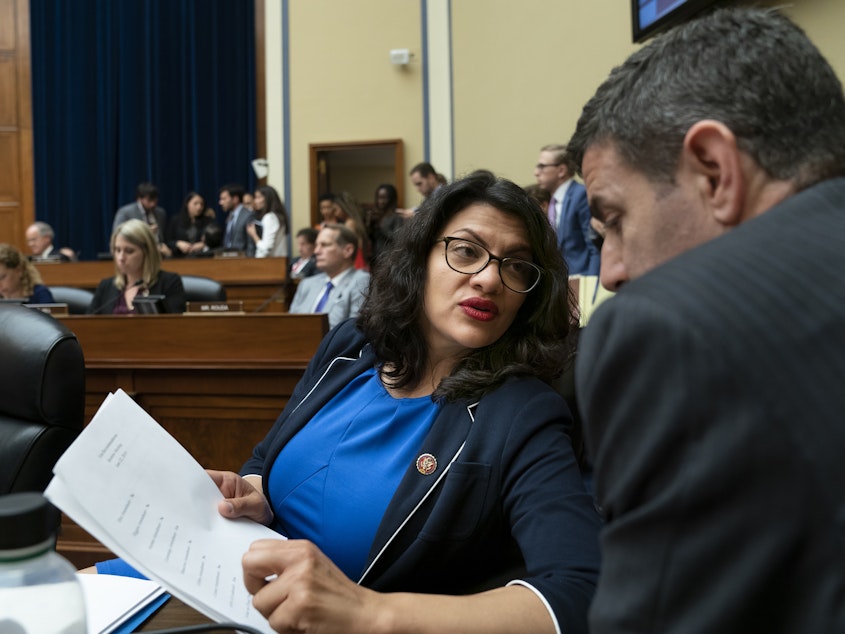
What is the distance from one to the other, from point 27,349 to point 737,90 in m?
1.24

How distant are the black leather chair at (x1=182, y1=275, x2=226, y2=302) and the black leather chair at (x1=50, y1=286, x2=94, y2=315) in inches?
25.0

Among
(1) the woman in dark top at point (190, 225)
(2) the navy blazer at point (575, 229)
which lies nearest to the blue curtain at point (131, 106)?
(1) the woman in dark top at point (190, 225)

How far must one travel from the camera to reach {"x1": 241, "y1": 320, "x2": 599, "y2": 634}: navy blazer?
1.02 meters

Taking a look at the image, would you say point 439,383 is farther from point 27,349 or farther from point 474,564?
point 27,349

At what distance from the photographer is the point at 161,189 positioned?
10.9 metres


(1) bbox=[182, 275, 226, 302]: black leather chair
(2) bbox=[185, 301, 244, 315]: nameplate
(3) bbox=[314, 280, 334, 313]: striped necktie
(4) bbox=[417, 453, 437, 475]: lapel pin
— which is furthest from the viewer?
(3) bbox=[314, 280, 334, 313]: striped necktie

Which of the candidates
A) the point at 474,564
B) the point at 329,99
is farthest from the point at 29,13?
the point at 474,564

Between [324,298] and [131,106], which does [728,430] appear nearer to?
[324,298]

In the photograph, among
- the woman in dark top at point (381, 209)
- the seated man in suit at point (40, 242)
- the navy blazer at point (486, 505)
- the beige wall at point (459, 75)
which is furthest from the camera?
the seated man in suit at point (40, 242)

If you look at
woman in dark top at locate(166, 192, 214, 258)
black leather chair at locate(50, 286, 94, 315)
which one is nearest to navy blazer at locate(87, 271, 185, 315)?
black leather chair at locate(50, 286, 94, 315)

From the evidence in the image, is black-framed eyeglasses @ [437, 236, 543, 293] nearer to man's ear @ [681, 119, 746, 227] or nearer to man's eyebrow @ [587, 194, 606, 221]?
man's eyebrow @ [587, 194, 606, 221]

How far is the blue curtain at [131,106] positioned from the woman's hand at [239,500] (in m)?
9.83

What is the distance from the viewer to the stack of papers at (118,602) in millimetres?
871

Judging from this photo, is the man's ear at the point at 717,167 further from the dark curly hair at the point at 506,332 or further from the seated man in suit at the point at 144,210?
the seated man in suit at the point at 144,210
